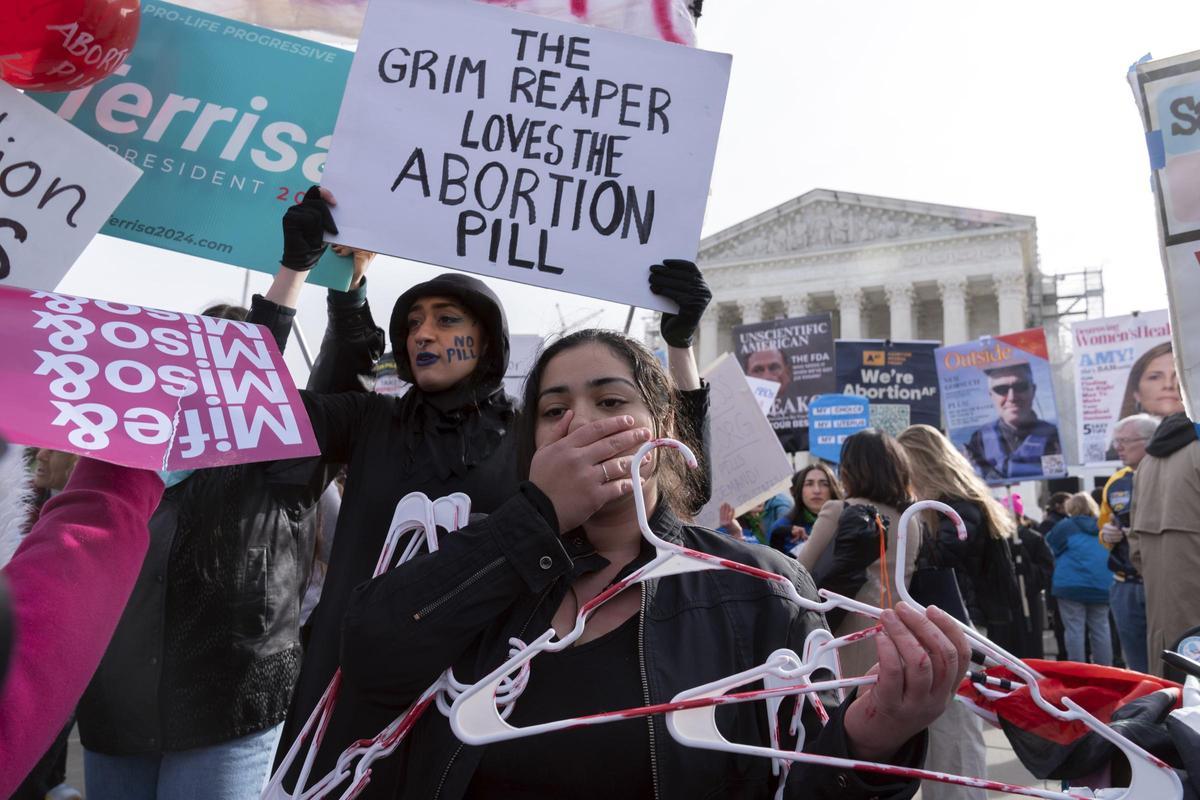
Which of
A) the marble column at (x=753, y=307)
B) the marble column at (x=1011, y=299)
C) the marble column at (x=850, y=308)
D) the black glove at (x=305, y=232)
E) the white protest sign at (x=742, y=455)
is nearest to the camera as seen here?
the black glove at (x=305, y=232)

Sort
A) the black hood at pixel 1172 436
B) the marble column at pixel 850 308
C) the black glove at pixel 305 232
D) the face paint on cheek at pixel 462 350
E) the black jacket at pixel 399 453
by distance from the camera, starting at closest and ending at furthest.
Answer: the black jacket at pixel 399 453
the black glove at pixel 305 232
the face paint on cheek at pixel 462 350
the black hood at pixel 1172 436
the marble column at pixel 850 308

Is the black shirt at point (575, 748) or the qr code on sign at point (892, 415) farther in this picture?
the qr code on sign at point (892, 415)

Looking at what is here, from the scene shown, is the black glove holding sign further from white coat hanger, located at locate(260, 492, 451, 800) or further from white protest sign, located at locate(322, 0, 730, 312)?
white coat hanger, located at locate(260, 492, 451, 800)

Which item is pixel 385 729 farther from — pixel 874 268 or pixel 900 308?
pixel 874 268

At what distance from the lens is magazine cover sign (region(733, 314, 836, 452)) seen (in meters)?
11.9

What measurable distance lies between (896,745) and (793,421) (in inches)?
415

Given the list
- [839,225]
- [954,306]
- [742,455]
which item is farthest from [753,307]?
[742,455]

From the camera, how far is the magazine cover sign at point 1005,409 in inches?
436

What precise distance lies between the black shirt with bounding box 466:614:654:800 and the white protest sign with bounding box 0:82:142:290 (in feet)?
5.03

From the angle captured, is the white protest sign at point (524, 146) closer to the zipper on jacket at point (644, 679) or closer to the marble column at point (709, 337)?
the zipper on jacket at point (644, 679)

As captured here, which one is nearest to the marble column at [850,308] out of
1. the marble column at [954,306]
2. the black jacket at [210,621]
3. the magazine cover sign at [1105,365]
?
the marble column at [954,306]

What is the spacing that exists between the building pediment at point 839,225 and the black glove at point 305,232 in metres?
45.2

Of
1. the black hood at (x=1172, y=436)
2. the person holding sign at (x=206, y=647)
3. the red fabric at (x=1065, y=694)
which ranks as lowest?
the person holding sign at (x=206, y=647)

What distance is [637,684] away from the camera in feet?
4.16
